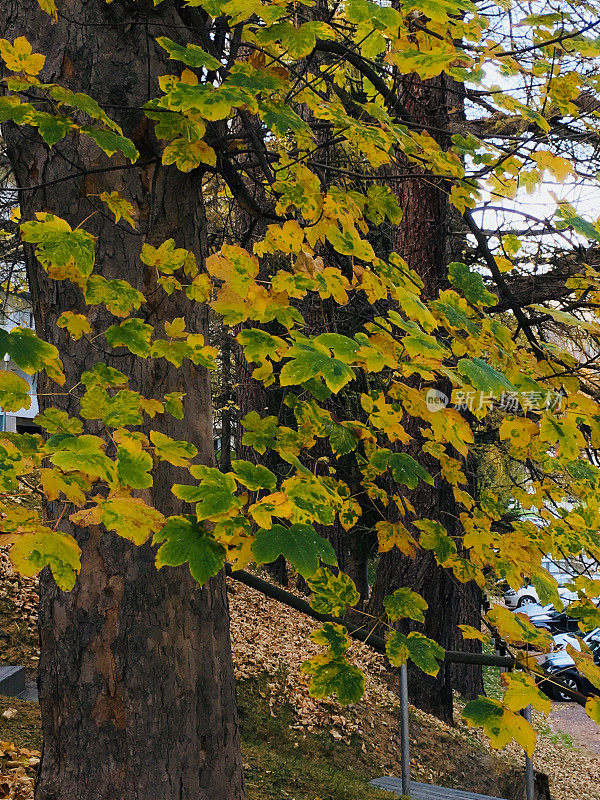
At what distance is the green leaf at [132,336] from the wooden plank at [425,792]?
12.8 feet

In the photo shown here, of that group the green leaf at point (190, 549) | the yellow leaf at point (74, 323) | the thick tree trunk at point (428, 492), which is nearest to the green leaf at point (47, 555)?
the green leaf at point (190, 549)

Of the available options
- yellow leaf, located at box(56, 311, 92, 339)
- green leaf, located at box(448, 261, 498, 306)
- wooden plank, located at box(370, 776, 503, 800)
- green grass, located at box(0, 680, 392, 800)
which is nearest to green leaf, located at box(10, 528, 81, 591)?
yellow leaf, located at box(56, 311, 92, 339)

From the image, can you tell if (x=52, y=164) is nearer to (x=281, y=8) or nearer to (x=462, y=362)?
(x=281, y=8)

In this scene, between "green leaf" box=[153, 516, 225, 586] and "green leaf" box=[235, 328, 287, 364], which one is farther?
"green leaf" box=[235, 328, 287, 364]

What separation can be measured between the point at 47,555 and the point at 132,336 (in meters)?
0.72

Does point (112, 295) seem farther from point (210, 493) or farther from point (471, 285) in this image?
point (471, 285)

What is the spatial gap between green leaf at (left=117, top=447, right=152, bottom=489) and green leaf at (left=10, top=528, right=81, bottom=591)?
0.57 ft

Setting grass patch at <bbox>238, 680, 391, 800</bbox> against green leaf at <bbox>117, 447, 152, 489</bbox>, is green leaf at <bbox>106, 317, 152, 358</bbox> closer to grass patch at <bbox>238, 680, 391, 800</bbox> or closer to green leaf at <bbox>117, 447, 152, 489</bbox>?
green leaf at <bbox>117, 447, 152, 489</bbox>

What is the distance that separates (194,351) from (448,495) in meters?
5.25

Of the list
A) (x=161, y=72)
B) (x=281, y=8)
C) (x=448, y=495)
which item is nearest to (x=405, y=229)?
(x=448, y=495)

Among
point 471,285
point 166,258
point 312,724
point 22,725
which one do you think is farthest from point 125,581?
point 312,724

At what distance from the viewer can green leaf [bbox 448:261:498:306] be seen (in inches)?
103

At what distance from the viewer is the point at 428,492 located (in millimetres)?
6922

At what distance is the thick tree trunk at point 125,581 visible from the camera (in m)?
2.11
